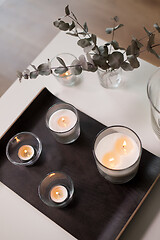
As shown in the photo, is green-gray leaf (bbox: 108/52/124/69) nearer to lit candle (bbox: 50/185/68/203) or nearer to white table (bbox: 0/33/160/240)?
white table (bbox: 0/33/160/240)

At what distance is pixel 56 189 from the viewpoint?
0.88 m

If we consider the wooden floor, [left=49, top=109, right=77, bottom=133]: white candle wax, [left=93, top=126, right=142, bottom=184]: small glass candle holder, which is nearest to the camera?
[left=93, top=126, right=142, bottom=184]: small glass candle holder

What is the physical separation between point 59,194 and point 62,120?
20 centimetres

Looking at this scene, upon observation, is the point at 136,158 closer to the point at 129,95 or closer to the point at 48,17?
the point at 129,95

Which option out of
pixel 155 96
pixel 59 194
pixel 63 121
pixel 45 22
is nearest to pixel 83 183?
pixel 59 194

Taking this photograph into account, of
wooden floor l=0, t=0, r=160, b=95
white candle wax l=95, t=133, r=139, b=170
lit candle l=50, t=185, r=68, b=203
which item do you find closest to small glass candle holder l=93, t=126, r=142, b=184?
white candle wax l=95, t=133, r=139, b=170

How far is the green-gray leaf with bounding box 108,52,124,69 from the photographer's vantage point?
0.83 meters

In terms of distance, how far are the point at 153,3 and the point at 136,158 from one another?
1268mm

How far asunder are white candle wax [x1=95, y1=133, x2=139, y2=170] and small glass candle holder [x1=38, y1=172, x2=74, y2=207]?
0.38 ft

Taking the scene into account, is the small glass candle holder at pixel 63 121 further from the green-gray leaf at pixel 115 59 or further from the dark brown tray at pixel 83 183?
the green-gray leaf at pixel 115 59

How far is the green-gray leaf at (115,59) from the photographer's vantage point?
2.71ft

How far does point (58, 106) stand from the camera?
3.10ft

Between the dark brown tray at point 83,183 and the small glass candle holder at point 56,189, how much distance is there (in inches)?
0.7

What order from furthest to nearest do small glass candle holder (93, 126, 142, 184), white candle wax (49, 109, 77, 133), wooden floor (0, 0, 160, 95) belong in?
wooden floor (0, 0, 160, 95), white candle wax (49, 109, 77, 133), small glass candle holder (93, 126, 142, 184)
